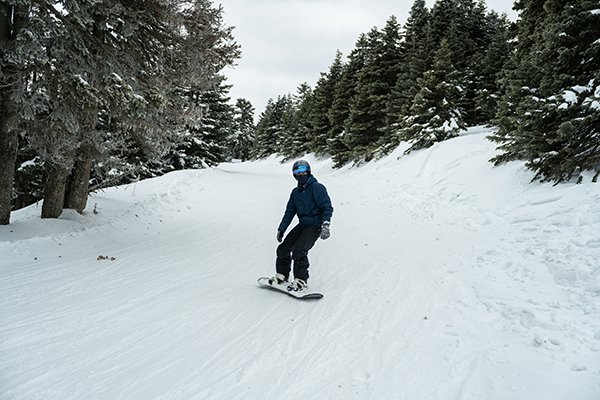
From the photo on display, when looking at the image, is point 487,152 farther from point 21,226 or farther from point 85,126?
point 21,226

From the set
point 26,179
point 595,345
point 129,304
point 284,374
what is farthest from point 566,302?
point 26,179

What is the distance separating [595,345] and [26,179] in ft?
63.4

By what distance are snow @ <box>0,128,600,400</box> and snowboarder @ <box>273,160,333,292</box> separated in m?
0.38

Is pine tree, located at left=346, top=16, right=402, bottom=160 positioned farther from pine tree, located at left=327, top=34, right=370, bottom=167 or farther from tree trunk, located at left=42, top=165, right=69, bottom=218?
tree trunk, located at left=42, top=165, right=69, bottom=218

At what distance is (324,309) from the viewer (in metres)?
4.26

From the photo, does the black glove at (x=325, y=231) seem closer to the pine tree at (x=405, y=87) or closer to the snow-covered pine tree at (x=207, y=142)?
the pine tree at (x=405, y=87)

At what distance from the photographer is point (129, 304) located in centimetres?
411

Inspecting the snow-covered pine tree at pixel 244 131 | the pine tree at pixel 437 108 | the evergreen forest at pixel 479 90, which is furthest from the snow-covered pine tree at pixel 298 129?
the pine tree at pixel 437 108

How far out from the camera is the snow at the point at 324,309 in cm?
272

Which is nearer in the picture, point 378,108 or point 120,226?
point 120,226

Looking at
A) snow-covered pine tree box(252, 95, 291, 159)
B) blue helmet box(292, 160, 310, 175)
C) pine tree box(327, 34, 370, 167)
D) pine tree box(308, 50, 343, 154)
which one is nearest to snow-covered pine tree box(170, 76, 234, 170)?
pine tree box(327, 34, 370, 167)

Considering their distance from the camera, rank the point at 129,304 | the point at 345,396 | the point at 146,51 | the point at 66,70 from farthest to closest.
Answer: the point at 146,51 < the point at 66,70 < the point at 129,304 < the point at 345,396

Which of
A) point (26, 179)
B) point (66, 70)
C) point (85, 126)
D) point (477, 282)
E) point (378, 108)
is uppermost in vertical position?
point (378, 108)

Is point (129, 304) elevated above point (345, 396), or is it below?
below
